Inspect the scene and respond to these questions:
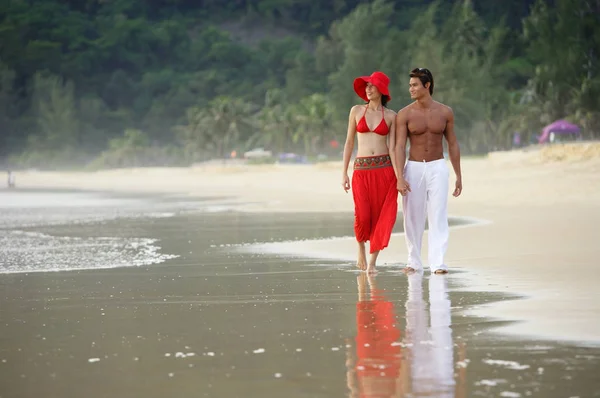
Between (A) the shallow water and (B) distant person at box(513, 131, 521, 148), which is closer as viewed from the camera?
(A) the shallow water

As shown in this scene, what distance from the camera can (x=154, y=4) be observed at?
495 feet

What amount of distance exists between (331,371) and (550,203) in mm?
16274

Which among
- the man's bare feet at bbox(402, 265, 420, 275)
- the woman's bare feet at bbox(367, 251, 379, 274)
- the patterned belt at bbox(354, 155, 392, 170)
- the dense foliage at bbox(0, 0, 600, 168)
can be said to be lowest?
the man's bare feet at bbox(402, 265, 420, 275)

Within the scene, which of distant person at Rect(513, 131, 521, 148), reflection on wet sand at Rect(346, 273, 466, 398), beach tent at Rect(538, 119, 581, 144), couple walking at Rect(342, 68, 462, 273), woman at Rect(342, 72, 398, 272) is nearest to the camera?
reflection on wet sand at Rect(346, 273, 466, 398)

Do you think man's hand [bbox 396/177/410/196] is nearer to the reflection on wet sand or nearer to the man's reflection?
the man's reflection

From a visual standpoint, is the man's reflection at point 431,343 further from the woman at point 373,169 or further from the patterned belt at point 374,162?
the patterned belt at point 374,162

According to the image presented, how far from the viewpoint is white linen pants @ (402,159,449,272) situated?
391 inches

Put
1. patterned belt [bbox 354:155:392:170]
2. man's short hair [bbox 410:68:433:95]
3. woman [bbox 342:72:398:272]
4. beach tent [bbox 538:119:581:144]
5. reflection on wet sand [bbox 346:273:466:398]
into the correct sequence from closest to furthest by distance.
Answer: reflection on wet sand [bbox 346:273:466:398]
man's short hair [bbox 410:68:433:95]
woman [bbox 342:72:398:272]
patterned belt [bbox 354:155:392:170]
beach tent [bbox 538:119:581:144]

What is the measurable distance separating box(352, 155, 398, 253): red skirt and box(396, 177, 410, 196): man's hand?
0.18m

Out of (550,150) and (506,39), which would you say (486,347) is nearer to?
(550,150)

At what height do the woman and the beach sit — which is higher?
the woman

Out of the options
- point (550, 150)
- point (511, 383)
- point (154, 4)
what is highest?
point (154, 4)

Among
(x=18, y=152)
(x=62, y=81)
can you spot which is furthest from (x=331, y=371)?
(x=62, y=81)

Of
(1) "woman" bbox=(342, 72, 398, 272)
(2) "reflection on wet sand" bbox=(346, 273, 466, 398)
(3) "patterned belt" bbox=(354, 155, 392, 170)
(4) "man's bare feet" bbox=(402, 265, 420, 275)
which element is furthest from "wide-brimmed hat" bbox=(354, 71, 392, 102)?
(2) "reflection on wet sand" bbox=(346, 273, 466, 398)
